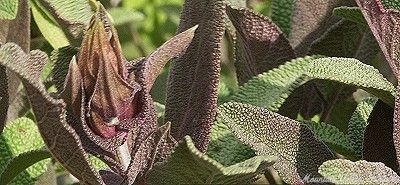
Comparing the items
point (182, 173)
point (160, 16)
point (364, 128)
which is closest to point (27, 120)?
point (182, 173)

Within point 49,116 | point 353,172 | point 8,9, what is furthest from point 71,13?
point 353,172

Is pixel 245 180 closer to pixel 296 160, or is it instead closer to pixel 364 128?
pixel 296 160

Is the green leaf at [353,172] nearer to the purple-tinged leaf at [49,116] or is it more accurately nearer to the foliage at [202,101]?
the foliage at [202,101]

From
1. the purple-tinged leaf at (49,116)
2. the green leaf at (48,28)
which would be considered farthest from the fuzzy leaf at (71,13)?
the purple-tinged leaf at (49,116)

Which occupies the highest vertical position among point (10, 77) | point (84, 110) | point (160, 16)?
point (84, 110)

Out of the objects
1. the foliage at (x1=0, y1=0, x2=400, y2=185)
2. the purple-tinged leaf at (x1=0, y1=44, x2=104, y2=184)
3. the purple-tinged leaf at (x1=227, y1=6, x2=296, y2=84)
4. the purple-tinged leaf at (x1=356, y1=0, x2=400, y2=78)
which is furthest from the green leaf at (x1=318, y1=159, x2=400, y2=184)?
the purple-tinged leaf at (x1=227, y1=6, x2=296, y2=84)

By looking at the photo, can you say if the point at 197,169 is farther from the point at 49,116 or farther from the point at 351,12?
the point at 351,12
